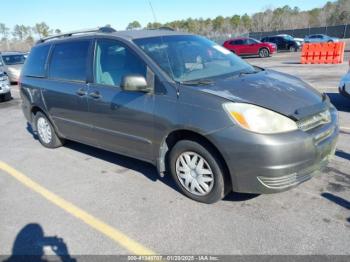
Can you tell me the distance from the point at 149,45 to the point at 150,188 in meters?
1.71

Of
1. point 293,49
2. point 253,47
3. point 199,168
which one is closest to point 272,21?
point 293,49

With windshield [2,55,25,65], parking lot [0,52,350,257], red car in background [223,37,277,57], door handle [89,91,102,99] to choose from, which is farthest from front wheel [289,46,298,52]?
door handle [89,91,102,99]

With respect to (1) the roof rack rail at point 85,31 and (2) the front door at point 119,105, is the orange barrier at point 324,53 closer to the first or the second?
(1) the roof rack rail at point 85,31

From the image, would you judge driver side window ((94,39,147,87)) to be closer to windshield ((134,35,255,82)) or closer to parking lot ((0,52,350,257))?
windshield ((134,35,255,82))

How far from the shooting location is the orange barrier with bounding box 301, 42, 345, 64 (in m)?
17.5

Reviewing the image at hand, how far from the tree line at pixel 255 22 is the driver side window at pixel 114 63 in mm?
67946

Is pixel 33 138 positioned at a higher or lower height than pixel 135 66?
lower

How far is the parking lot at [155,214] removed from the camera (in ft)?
10.1

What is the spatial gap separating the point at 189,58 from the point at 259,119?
1439 millimetres

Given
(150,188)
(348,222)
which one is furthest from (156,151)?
(348,222)

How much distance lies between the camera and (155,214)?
3652 mm

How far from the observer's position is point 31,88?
19.5 ft

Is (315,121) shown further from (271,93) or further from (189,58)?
(189,58)

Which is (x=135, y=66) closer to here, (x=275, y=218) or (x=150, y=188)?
(x=150, y=188)
